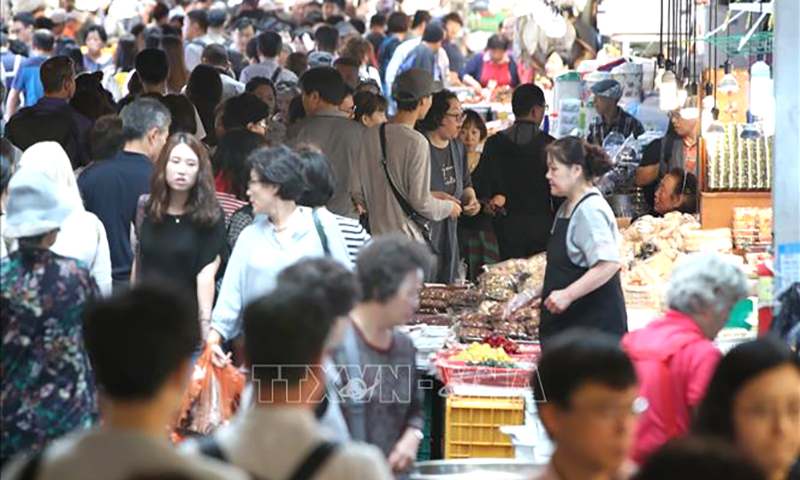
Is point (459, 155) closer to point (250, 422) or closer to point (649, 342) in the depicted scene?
point (649, 342)

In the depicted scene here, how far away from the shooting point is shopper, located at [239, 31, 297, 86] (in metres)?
15.2

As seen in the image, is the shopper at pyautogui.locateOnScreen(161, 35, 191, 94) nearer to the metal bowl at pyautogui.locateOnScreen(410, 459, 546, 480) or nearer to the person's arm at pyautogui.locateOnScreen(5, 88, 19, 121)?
the person's arm at pyautogui.locateOnScreen(5, 88, 19, 121)

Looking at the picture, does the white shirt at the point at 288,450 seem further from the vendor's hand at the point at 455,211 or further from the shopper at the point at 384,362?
the vendor's hand at the point at 455,211

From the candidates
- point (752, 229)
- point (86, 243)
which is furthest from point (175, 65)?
point (86, 243)

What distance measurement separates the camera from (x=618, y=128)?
43.1 feet

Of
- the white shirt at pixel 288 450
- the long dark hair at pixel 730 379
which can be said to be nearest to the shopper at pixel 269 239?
the long dark hair at pixel 730 379

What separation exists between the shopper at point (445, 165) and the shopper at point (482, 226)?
0.67 feet

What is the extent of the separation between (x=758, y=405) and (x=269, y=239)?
320 centimetres

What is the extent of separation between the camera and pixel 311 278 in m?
5.16

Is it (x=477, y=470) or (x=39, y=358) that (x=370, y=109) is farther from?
(x=39, y=358)

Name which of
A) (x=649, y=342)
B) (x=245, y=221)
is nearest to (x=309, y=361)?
(x=649, y=342)

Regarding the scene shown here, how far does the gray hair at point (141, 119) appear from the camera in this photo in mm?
8438

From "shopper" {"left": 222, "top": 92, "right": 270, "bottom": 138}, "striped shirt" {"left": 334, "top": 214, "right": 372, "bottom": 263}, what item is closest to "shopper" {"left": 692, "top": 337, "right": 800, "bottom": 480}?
"striped shirt" {"left": 334, "top": 214, "right": 372, "bottom": 263}

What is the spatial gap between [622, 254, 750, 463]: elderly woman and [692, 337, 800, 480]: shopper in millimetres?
814
